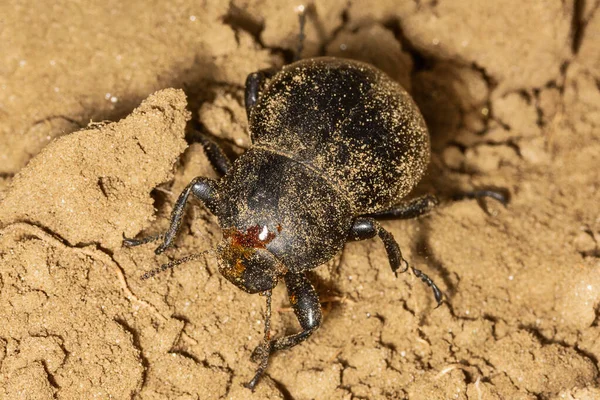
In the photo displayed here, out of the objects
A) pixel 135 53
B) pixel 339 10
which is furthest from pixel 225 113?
pixel 339 10

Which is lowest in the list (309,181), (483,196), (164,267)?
(483,196)

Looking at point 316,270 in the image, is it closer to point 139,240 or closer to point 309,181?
point 309,181

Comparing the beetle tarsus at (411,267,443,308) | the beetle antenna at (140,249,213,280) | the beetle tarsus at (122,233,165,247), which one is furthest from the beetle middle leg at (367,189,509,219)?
the beetle tarsus at (122,233,165,247)

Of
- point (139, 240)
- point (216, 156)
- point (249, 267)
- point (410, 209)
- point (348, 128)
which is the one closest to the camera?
point (249, 267)

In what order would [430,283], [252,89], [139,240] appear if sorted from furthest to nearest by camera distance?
[252,89] < [430,283] < [139,240]

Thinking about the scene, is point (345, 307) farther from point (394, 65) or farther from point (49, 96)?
point (49, 96)

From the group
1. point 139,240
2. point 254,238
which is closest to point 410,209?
point 254,238

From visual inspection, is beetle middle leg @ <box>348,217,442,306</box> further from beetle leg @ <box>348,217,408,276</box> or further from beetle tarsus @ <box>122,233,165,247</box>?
beetle tarsus @ <box>122,233,165,247</box>
